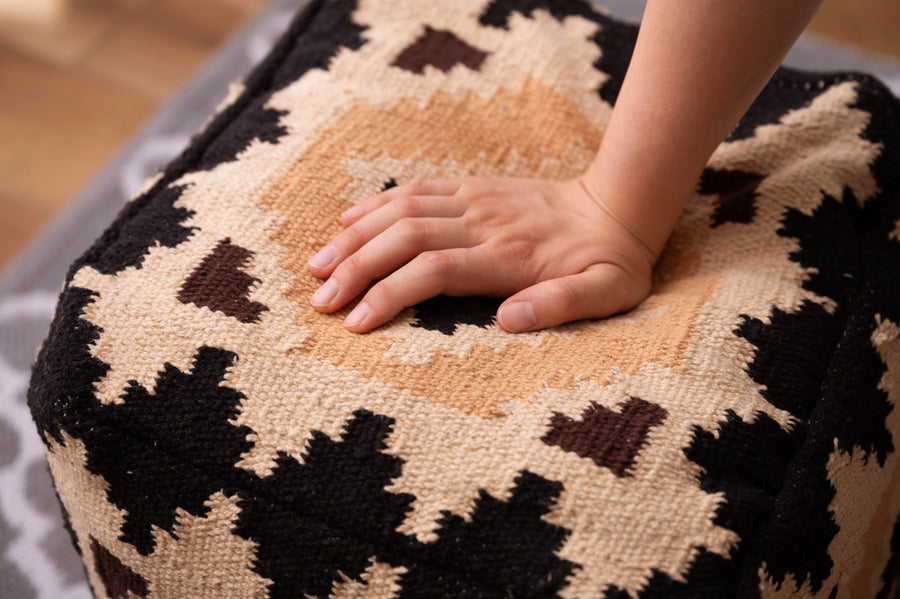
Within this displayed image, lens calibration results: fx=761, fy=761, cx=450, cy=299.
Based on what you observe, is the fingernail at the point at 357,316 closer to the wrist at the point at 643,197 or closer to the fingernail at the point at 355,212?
the fingernail at the point at 355,212

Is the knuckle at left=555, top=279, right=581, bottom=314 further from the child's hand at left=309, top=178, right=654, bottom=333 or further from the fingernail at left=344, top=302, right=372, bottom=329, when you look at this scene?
the fingernail at left=344, top=302, right=372, bottom=329

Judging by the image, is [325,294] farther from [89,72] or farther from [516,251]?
[89,72]

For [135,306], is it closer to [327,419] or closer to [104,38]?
[327,419]

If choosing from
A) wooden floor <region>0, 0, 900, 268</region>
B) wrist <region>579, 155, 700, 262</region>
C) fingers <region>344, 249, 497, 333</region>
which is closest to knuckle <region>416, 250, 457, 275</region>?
fingers <region>344, 249, 497, 333</region>

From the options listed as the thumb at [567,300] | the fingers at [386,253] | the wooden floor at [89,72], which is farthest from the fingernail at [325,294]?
the wooden floor at [89,72]

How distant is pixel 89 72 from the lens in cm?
135

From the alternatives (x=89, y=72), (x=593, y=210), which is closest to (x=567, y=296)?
(x=593, y=210)

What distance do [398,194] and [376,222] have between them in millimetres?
42

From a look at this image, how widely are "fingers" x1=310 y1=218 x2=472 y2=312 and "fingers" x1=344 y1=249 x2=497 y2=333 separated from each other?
13 mm

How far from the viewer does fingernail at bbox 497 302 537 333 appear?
0.59 meters

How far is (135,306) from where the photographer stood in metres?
0.55

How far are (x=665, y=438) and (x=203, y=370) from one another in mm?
318

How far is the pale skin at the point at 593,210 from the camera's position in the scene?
1.86ft

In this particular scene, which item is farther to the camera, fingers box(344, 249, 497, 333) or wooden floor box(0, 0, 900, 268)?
wooden floor box(0, 0, 900, 268)
